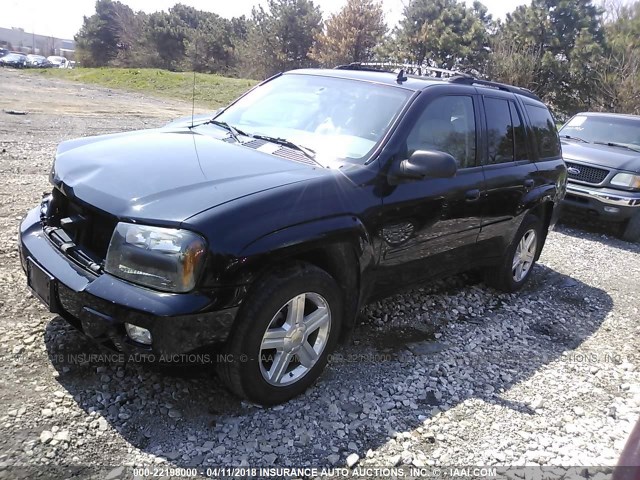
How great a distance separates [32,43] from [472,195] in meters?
88.6

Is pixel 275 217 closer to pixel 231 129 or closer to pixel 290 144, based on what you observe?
pixel 290 144

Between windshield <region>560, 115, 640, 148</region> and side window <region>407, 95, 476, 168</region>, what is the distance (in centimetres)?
586

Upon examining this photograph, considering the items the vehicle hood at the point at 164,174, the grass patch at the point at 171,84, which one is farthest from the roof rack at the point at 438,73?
the grass patch at the point at 171,84

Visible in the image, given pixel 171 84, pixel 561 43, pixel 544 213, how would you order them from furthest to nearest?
pixel 171 84 < pixel 561 43 < pixel 544 213

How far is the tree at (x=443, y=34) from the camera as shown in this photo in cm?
2794

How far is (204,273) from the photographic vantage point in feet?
7.80

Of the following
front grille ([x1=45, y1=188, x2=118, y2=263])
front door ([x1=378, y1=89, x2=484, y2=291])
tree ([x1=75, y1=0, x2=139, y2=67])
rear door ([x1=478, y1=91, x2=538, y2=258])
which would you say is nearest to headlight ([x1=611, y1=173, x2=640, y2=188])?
rear door ([x1=478, y1=91, x2=538, y2=258])

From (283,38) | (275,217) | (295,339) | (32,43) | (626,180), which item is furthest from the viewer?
(32,43)

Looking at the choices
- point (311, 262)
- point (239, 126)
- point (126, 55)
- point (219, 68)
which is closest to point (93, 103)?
point (239, 126)

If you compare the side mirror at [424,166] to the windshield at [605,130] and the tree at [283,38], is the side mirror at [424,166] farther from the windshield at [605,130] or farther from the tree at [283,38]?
the tree at [283,38]

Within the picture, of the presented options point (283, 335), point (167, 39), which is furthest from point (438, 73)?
point (167, 39)

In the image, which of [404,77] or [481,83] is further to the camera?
[481,83]

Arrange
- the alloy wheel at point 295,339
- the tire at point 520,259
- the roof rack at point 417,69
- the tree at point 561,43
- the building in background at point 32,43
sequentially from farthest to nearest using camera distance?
the building in background at point 32,43 → the tree at point 561,43 → the tire at point 520,259 → the roof rack at point 417,69 → the alloy wheel at point 295,339

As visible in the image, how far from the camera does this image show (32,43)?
249 ft
